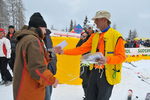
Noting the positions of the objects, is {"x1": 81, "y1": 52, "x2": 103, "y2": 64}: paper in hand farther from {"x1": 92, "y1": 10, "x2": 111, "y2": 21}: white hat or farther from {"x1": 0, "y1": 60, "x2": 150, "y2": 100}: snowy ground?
{"x1": 0, "y1": 60, "x2": 150, "y2": 100}: snowy ground

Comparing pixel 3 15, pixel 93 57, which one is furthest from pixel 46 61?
pixel 3 15

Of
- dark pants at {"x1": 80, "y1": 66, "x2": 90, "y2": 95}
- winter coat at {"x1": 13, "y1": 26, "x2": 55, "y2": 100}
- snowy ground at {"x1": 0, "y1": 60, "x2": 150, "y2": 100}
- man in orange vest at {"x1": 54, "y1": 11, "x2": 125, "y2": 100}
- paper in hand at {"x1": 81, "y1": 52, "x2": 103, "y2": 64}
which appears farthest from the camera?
snowy ground at {"x1": 0, "y1": 60, "x2": 150, "y2": 100}

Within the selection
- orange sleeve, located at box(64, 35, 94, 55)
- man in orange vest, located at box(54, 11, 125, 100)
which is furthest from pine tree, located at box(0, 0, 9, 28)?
man in orange vest, located at box(54, 11, 125, 100)

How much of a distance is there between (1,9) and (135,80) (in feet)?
107

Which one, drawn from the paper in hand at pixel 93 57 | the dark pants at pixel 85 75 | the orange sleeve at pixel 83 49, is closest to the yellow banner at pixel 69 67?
the dark pants at pixel 85 75

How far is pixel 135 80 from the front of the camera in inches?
240

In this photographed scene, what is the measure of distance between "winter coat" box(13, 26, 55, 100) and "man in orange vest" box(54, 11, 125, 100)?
825mm

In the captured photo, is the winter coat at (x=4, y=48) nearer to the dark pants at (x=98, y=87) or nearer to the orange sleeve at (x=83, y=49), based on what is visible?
the orange sleeve at (x=83, y=49)

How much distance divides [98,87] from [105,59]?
61cm

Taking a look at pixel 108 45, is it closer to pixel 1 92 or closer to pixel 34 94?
pixel 34 94

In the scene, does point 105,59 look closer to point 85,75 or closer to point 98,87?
point 98,87

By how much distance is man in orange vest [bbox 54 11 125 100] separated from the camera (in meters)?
2.15

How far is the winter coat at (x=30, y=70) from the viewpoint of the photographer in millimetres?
1559

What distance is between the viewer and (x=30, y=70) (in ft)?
5.13
